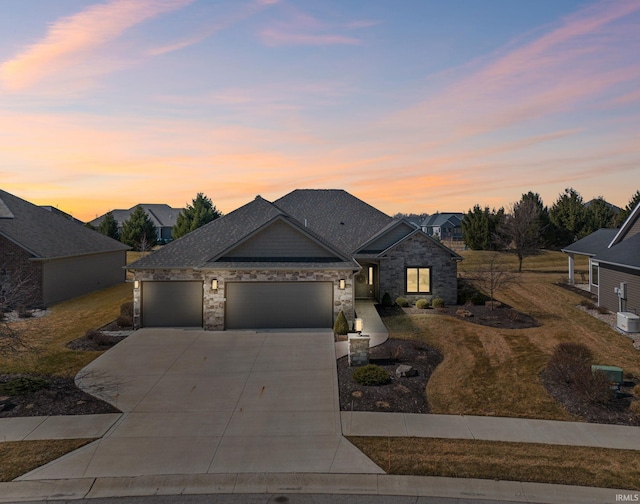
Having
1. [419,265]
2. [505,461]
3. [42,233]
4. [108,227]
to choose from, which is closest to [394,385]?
[505,461]

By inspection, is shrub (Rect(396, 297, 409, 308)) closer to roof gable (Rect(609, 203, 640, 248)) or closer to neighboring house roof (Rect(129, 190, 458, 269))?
neighboring house roof (Rect(129, 190, 458, 269))

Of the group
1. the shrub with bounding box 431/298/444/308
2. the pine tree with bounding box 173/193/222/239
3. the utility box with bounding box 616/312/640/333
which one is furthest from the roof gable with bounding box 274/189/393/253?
the pine tree with bounding box 173/193/222/239

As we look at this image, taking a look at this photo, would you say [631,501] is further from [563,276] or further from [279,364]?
[563,276]

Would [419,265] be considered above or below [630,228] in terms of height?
below

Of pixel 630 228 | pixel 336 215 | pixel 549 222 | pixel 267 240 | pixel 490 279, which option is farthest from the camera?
pixel 549 222

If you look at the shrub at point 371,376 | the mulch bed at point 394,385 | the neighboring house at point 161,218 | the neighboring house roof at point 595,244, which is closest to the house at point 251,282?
the mulch bed at point 394,385

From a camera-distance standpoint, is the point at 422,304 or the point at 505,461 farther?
the point at 422,304

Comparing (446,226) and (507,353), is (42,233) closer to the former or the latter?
(507,353)
